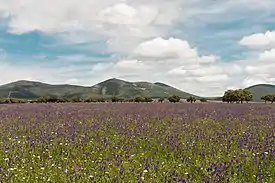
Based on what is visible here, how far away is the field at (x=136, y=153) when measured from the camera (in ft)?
19.2

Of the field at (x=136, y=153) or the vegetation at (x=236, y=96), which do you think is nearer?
the field at (x=136, y=153)

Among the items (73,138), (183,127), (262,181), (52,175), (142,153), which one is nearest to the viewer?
(262,181)

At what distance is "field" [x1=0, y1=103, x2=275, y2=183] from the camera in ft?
19.2

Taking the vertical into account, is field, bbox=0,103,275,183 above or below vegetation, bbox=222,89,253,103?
below

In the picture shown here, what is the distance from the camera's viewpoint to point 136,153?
772 centimetres

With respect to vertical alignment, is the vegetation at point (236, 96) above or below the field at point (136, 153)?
above

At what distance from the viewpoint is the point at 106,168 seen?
626cm

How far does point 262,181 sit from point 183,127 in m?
5.10

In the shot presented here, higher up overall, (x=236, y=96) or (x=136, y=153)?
(x=236, y=96)

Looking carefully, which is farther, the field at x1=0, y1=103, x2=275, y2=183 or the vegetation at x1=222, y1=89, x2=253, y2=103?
the vegetation at x1=222, y1=89, x2=253, y2=103

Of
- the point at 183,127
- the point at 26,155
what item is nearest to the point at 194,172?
the point at 26,155

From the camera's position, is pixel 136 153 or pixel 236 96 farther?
pixel 236 96

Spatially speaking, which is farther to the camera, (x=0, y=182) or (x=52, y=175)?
(x=52, y=175)

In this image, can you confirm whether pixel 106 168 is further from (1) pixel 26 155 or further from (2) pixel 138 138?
(2) pixel 138 138
